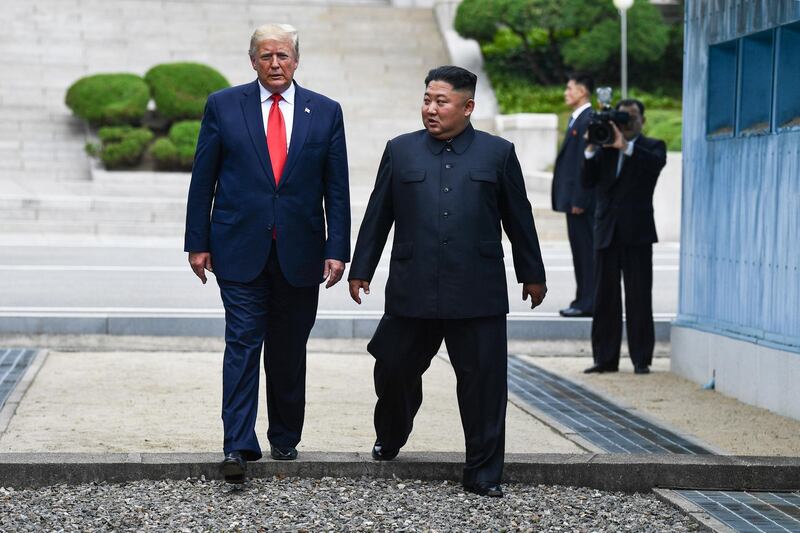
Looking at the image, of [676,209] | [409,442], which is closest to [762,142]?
[409,442]

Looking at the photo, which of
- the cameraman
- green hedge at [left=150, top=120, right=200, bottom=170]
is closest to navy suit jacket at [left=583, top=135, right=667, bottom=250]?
the cameraman

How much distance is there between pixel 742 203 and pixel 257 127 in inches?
152

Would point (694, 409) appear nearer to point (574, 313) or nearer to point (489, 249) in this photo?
point (489, 249)

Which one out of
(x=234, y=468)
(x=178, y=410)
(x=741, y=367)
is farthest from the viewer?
(x=741, y=367)

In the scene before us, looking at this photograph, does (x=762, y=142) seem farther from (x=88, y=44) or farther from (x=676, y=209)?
(x=88, y=44)

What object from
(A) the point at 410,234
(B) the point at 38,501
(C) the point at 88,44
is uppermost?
(C) the point at 88,44

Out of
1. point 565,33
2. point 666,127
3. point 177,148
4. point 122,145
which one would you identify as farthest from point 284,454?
point 565,33

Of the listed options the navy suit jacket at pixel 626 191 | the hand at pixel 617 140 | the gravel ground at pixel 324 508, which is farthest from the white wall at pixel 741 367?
the gravel ground at pixel 324 508

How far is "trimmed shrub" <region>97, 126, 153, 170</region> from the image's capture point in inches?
935

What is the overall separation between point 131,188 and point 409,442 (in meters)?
16.4

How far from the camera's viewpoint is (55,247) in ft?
59.6

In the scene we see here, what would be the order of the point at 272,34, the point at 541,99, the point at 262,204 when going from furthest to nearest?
the point at 541,99 → the point at 262,204 → the point at 272,34

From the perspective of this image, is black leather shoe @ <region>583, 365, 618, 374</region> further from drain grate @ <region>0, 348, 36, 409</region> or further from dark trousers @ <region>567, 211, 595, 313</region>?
drain grate @ <region>0, 348, 36, 409</region>

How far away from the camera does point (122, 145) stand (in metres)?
23.7
